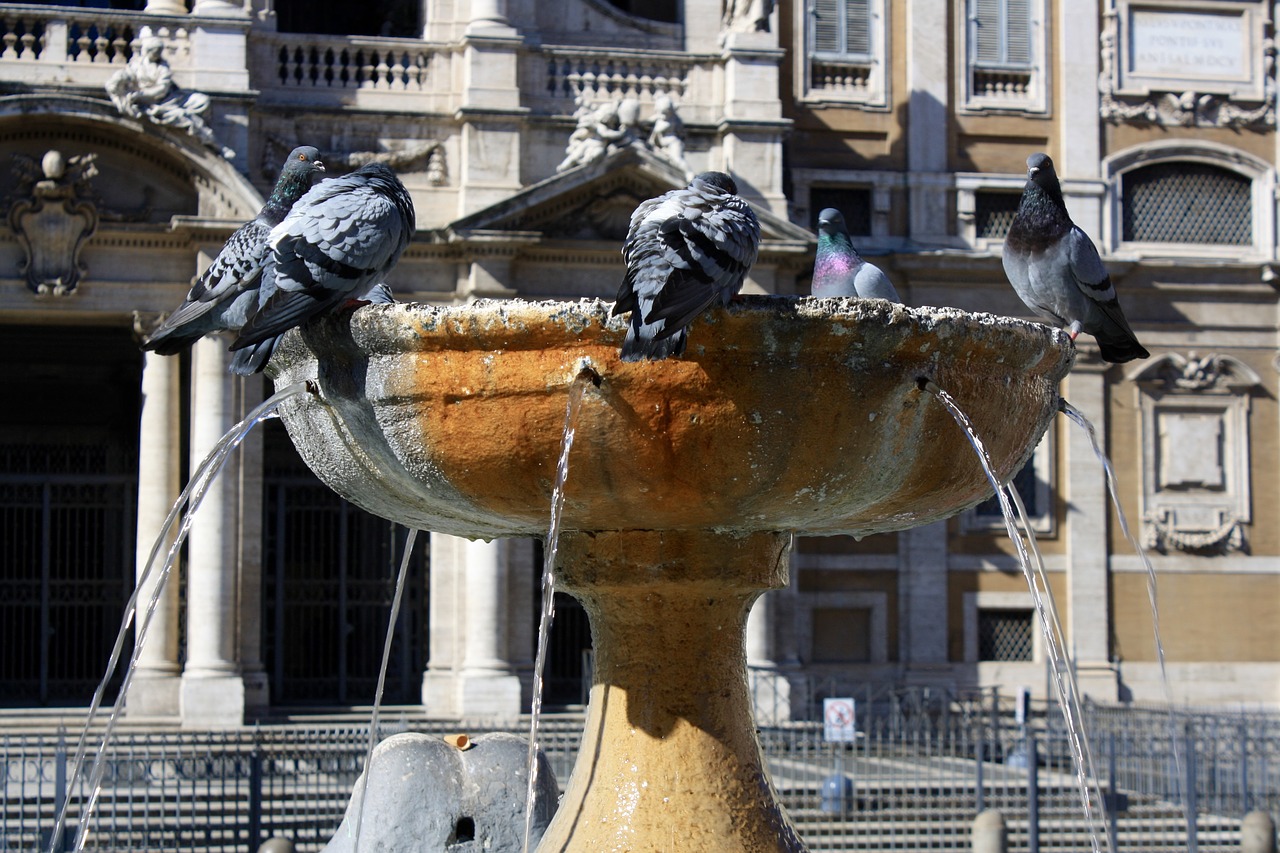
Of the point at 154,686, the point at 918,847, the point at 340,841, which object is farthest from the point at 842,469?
the point at 154,686

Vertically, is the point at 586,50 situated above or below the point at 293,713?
Result: above

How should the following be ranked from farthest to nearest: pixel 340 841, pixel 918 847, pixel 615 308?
pixel 918 847, pixel 340 841, pixel 615 308

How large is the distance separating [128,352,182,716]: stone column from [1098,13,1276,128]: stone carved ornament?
12.1 metres

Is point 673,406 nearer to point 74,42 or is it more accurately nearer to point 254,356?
point 254,356

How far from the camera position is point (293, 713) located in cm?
2125

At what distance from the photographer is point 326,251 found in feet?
19.3

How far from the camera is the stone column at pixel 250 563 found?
2080 centimetres

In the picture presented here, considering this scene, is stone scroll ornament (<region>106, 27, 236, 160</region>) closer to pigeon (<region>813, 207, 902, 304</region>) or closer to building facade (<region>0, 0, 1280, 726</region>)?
building facade (<region>0, 0, 1280, 726</region>)

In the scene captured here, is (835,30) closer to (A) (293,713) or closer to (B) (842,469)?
(A) (293,713)

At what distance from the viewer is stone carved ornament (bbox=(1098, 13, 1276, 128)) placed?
2497cm

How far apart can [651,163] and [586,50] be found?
1.74m

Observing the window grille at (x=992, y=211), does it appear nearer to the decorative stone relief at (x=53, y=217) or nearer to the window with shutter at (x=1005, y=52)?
the window with shutter at (x=1005, y=52)

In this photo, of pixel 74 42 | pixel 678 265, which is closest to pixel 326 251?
pixel 678 265

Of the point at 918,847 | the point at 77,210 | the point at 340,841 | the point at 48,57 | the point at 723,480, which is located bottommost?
the point at 918,847
